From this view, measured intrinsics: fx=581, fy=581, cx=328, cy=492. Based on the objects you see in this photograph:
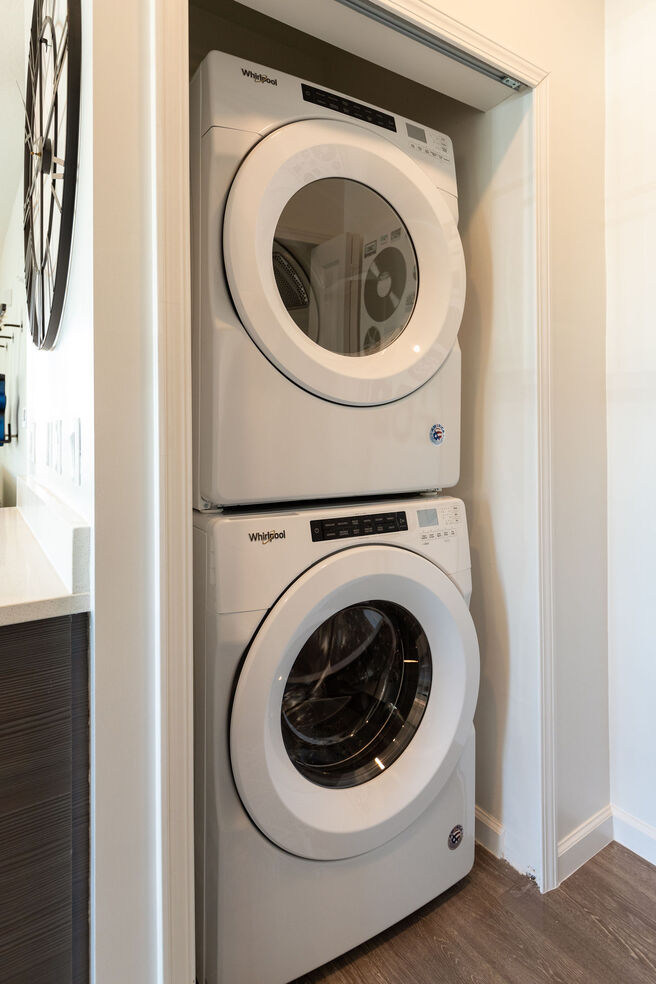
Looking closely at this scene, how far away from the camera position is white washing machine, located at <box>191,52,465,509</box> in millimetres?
1013

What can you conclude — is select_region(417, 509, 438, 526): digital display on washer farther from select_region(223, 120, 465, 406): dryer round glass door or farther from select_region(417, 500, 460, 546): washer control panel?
select_region(223, 120, 465, 406): dryer round glass door

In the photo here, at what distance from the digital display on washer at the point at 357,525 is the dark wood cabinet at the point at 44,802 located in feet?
1.44

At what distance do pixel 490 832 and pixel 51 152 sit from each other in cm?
186

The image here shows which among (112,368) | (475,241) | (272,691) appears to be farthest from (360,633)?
(475,241)

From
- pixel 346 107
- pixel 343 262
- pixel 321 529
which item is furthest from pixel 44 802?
pixel 346 107

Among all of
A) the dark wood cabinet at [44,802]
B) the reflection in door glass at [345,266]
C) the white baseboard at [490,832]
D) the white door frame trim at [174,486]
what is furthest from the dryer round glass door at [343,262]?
the white baseboard at [490,832]

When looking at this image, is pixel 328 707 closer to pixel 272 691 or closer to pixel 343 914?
pixel 272 691

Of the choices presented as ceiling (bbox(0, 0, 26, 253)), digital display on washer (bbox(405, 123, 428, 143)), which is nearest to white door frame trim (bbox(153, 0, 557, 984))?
digital display on washer (bbox(405, 123, 428, 143))

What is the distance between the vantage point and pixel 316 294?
117 centimetres

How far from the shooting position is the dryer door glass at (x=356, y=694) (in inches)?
46.9

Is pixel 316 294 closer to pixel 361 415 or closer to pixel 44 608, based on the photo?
pixel 361 415

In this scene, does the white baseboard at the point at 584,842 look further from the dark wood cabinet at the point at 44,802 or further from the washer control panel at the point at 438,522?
the dark wood cabinet at the point at 44,802

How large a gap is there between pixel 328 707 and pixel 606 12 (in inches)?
72.1

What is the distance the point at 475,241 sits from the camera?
4.94 feet
